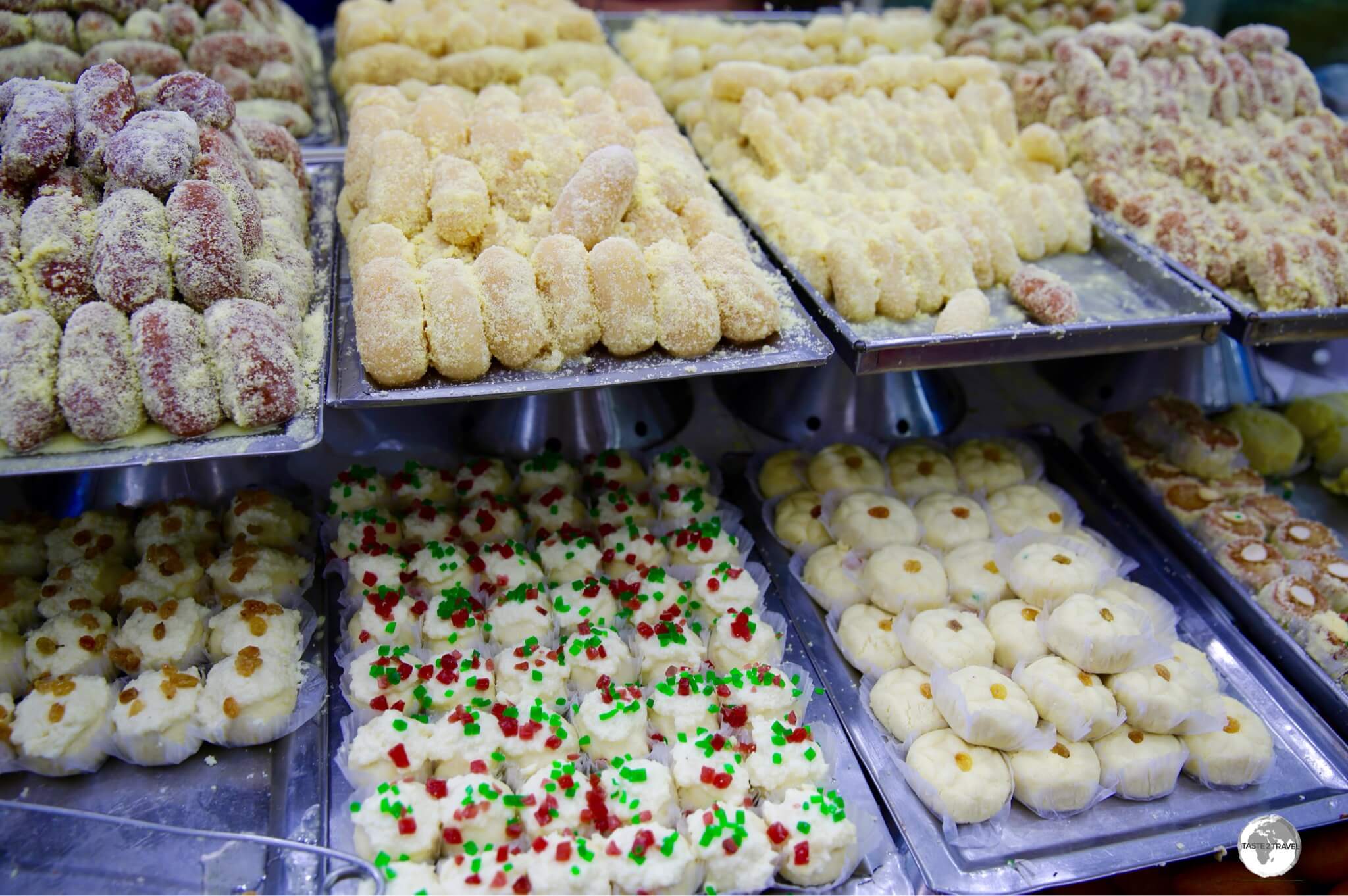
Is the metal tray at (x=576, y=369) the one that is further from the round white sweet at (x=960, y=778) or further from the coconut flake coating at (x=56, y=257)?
the round white sweet at (x=960, y=778)

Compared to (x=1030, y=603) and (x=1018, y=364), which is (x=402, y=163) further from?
(x=1018, y=364)

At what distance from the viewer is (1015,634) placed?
2504mm

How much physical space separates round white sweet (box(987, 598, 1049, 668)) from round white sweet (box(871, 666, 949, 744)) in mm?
251

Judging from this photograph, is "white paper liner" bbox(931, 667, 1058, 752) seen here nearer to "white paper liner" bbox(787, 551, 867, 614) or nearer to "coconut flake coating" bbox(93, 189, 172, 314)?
"white paper liner" bbox(787, 551, 867, 614)

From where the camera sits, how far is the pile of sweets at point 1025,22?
4020 millimetres

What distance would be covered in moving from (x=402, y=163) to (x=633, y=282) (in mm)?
881

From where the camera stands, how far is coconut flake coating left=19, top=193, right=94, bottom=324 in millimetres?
2047

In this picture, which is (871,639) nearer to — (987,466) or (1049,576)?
(1049,576)

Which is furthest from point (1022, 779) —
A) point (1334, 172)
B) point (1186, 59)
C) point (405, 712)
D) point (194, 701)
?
point (1186, 59)

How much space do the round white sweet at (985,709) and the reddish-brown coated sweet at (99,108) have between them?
2481 mm

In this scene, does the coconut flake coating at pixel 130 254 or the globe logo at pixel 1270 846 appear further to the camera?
the globe logo at pixel 1270 846

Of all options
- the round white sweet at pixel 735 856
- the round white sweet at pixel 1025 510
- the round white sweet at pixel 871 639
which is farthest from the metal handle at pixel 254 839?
the round white sweet at pixel 1025 510

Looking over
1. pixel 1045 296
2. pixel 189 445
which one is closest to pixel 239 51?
pixel 189 445

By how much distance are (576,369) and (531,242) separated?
489 mm
